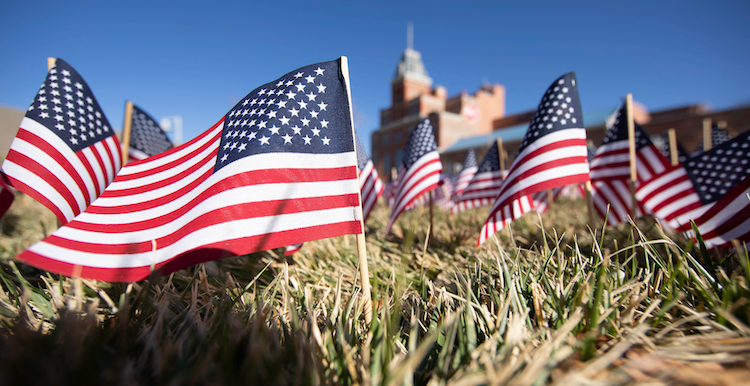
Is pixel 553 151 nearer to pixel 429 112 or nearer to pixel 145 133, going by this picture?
pixel 145 133

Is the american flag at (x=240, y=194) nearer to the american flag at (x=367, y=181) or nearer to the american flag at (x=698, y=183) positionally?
the american flag at (x=367, y=181)

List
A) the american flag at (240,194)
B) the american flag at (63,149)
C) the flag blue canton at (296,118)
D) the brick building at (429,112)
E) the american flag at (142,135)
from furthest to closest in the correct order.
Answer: the brick building at (429,112) → the american flag at (142,135) → the american flag at (63,149) → the flag blue canton at (296,118) → the american flag at (240,194)

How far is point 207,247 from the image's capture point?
1.86 m

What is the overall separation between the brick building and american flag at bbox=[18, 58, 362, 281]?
140ft

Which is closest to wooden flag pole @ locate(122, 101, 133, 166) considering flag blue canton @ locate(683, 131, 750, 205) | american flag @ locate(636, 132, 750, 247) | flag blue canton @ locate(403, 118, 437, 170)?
flag blue canton @ locate(403, 118, 437, 170)

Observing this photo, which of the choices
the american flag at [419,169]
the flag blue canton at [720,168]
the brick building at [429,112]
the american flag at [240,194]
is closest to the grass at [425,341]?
the american flag at [240,194]

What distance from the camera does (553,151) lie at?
3.15 m

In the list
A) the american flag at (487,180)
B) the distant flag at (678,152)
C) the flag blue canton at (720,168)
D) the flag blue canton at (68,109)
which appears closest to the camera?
the flag blue canton at (68,109)

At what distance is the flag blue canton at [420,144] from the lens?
471 centimetres

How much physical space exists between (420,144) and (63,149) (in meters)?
3.93

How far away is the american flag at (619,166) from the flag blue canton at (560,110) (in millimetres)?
1709

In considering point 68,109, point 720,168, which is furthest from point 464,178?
point 68,109

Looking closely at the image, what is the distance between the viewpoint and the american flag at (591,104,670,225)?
451cm

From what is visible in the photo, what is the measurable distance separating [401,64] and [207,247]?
202 ft
